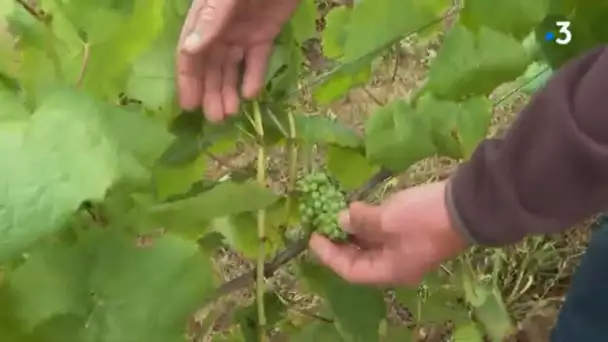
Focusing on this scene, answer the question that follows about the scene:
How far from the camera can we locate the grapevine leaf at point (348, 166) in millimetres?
640

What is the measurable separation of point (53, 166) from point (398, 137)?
245 mm

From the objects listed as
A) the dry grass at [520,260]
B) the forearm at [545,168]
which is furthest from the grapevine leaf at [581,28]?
the dry grass at [520,260]

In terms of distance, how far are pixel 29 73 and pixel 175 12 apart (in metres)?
0.11

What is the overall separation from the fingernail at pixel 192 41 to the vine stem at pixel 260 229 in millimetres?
58

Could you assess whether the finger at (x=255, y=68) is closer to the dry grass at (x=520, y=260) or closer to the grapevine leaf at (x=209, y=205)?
the grapevine leaf at (x=209, y=205)

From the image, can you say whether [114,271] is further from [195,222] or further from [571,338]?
[571,338]

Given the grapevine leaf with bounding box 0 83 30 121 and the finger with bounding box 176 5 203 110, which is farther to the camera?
the finger with bounding box 176 5 203 110

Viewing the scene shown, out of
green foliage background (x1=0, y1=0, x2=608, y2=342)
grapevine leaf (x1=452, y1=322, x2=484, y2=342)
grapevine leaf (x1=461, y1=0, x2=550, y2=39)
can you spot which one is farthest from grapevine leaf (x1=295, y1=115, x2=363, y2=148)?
grapevine leaf (x1=452, y1=322, x2=484, y2=342)

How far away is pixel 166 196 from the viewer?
1.95 feet

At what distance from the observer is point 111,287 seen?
1.60 ft

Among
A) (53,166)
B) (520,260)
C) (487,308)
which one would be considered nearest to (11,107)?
(53,166)

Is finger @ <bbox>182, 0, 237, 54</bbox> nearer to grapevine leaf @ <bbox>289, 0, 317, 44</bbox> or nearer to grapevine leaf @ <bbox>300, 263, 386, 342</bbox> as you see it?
grapevine leaf @ <bbox>289, 0, 317, 44</bbox>

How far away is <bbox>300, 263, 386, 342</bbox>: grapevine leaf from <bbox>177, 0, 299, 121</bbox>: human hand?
0.44 feet

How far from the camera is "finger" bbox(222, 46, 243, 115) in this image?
60 cm
